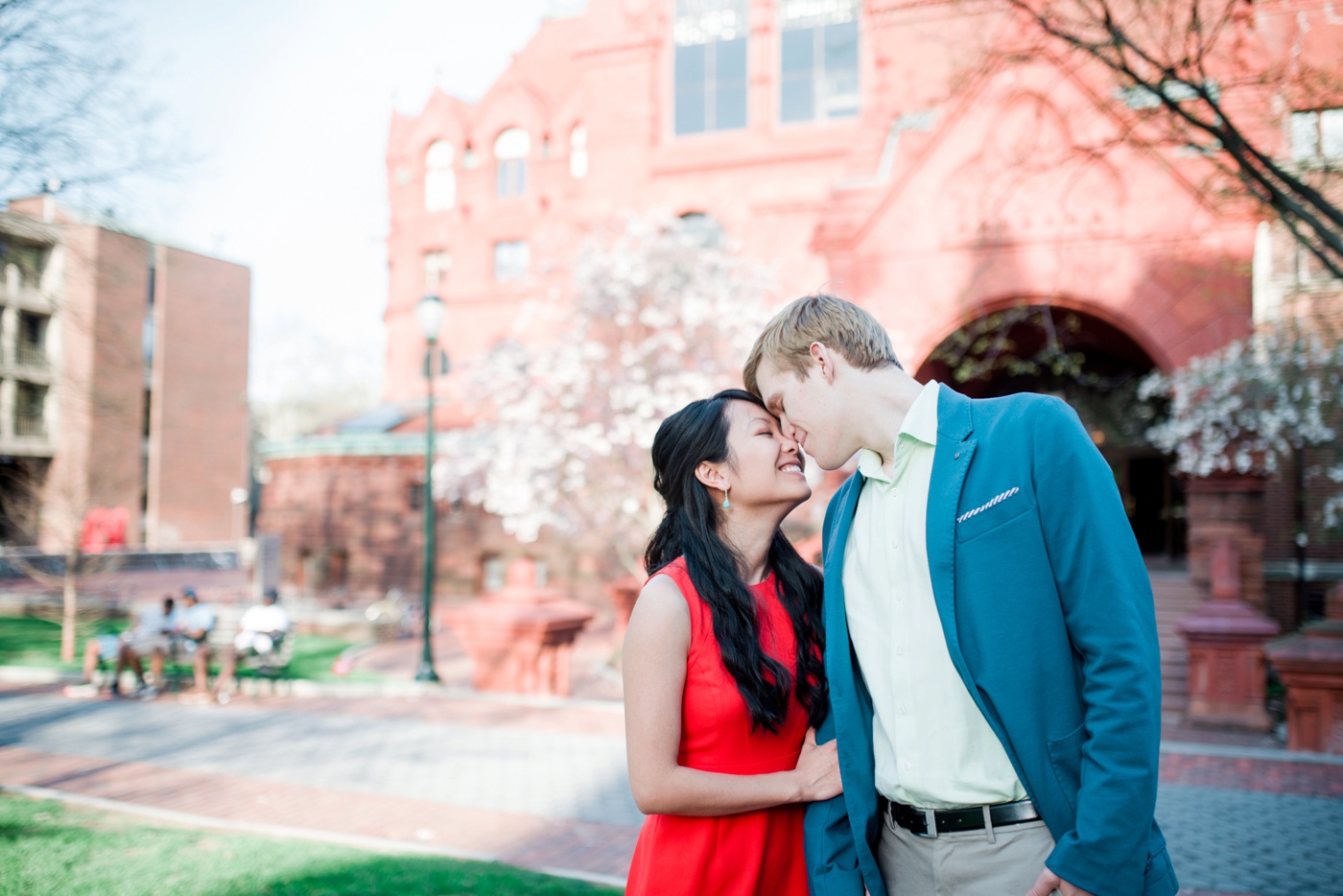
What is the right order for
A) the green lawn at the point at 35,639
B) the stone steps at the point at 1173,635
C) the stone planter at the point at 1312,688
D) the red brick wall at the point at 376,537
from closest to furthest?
the stone planter at the point at 1312,688 < the stone steps at the point at 1173,635 < the green lawn at the point at 35,639 < the red brick wall at the point at 376,537

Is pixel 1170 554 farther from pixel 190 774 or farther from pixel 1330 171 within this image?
pixel 190 774

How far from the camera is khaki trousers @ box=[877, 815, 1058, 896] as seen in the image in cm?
208

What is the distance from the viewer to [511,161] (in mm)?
30094

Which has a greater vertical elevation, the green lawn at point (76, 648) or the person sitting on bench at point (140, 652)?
the person sitting on bench at point (140, 652)

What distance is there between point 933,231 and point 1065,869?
48.2 ft

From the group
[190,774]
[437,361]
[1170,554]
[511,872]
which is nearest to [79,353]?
[437,361]

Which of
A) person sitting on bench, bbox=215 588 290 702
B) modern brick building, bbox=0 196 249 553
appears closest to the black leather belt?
person sitting on bench, bbox=215 588 290 702

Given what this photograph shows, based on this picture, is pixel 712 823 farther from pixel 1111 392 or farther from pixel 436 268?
pixel 436 268

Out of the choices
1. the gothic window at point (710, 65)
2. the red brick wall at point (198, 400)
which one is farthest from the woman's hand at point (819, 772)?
the red brick wall at point (198, 400)

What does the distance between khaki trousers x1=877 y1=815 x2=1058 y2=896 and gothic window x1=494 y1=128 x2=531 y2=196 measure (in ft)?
98.2

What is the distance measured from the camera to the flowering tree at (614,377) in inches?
535

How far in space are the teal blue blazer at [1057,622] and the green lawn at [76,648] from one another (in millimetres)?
13632

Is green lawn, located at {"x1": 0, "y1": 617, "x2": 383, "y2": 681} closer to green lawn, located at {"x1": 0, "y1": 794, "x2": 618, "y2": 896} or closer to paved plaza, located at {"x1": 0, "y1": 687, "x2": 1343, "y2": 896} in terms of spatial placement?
paved plaza, located at {"x1": 0, "y1": 687, "x2": 1343, "y2": 896}

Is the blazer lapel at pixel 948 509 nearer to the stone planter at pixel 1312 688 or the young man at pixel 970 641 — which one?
the young man at pixel 970 641
